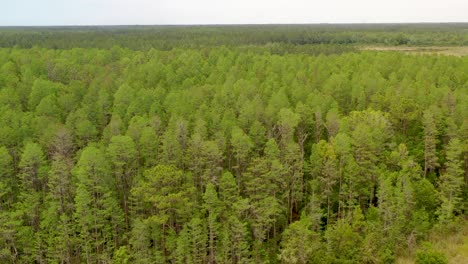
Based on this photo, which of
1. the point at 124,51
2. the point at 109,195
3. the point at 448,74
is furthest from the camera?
the point at 124,51

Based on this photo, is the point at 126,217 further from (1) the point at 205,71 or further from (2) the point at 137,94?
(1) the point at 205,71

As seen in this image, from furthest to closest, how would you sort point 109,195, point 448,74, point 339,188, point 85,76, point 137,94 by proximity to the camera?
point 85,76
point 448,74
point 137,94
point 339,188
point 109,195

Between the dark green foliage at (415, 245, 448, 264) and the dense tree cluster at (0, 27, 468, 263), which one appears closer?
the dark green foliage at (415, 245, 448, 264)

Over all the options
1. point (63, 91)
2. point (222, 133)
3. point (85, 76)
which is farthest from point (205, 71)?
point (222, 133)

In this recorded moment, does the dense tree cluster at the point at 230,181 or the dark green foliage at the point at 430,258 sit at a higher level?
the dense tree cluster at the point at 230,181

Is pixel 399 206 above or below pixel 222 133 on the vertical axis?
below

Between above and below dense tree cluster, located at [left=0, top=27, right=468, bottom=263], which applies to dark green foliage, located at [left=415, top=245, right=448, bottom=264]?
below

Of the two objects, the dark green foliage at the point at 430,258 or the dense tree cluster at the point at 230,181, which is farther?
the dense tree cluster at the point at 230,181

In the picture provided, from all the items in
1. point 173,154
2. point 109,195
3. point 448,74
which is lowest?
point 109,195
